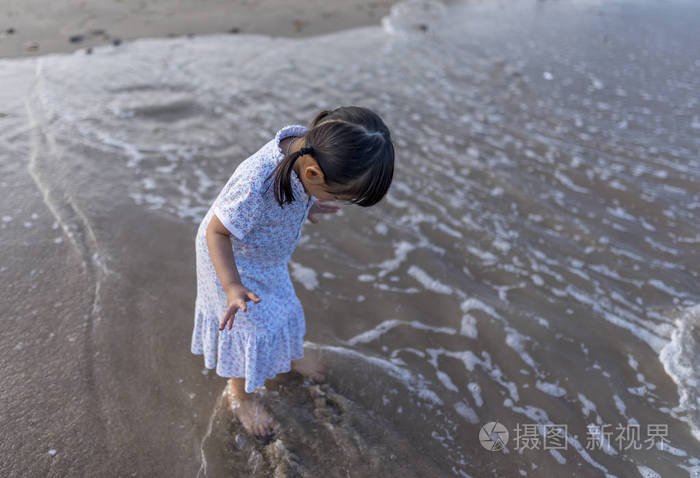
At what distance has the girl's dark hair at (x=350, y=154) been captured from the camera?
5.20ft

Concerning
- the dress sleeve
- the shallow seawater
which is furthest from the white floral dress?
the shallow seawater

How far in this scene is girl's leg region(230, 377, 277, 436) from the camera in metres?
2.19

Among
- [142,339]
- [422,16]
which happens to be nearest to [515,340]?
[142,339]

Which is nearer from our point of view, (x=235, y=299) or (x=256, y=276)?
(x=235, y=299)

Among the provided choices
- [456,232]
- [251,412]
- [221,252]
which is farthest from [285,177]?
[456,232]

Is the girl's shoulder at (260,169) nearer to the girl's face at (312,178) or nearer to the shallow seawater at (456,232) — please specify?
the girl's face at (312,178)

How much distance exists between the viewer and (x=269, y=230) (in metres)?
1.89

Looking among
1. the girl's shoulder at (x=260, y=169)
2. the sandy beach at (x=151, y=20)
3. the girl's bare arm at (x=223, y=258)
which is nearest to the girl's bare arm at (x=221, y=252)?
the girl's bare arm at (x=223, y=258)

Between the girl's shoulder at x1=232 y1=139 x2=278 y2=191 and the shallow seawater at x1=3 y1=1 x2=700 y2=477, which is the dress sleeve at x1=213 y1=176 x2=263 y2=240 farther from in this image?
the shallow seawater at x1=3 y1=1 x2=700 y2=477

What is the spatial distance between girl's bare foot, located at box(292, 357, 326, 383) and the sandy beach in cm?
599

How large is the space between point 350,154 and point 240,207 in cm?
47

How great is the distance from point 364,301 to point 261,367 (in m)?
1.01

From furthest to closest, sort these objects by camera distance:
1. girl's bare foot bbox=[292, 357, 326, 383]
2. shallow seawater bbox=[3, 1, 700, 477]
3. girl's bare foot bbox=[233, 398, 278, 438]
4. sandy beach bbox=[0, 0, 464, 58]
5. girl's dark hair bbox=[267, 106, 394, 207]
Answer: sandy beach bbox=[0, 0, 464, 58] → girl's bare foot bbox=[292, 357, 326, 383] → shallow seawater bbox=[3, 1, 700, 477] → girl's bare foot bbox=[233, 398, 278, 438] → girl's dark hair bbox=[267, 106, 394, 207]

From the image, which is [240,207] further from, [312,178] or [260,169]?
[312,178]
